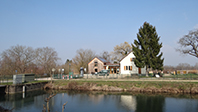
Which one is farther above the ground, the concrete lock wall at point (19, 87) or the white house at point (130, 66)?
the white house at point (130, 66)

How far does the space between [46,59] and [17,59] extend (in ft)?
28.4

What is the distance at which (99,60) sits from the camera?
53.4m

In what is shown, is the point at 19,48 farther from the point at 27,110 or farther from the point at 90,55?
the point at 27,110

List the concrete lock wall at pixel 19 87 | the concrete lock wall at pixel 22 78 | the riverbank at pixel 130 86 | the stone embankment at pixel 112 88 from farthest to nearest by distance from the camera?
the concrete lock wall at pixel 22 78, the concrete lock wall at pixel 19 87, the riverbank at pixel 130 86, the stone embankment at pixel 112 88

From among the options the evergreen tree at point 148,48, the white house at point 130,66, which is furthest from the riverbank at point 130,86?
the white house at point 130,66

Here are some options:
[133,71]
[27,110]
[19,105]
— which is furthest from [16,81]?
[133,71]

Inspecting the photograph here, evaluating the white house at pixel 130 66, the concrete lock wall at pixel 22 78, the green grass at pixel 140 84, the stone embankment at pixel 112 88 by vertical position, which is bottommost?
the stone embankment at pixel 112 88

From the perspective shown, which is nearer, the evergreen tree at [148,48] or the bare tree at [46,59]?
the evergreen tree at [148,48]

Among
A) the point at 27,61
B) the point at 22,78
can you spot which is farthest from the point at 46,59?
the point at 22,78

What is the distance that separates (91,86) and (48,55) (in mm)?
30230

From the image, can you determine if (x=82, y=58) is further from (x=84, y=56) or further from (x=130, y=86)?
(x=130, y=86)

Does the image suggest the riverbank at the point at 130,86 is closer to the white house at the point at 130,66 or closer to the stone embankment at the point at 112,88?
the stone embankment at the point at 112,88

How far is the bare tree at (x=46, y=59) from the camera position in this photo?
52406mm

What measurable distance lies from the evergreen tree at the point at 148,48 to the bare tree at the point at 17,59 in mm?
32127
